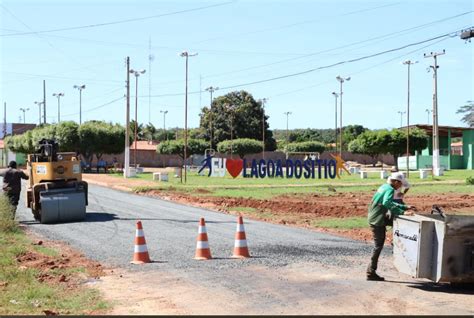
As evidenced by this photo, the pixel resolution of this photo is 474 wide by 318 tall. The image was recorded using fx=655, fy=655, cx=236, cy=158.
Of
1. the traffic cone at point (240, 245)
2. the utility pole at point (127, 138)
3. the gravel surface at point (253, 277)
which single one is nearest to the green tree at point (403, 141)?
the utility pole at point (127, 138)

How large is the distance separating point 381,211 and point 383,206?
0.36 ft

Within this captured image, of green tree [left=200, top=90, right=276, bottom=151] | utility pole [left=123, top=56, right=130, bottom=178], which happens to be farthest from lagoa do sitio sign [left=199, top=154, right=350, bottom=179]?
green tree [left=200, top=90, right=276, bottom=151]

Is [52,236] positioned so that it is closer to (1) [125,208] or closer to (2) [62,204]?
(2) [62,204]

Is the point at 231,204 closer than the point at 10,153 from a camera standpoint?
Yes

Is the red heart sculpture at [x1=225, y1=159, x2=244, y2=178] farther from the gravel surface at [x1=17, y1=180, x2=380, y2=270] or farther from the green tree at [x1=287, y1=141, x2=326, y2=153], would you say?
the green tree at [x1=287, y1=141, x2=326, y2=153]

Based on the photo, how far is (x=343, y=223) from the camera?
68.9 ft

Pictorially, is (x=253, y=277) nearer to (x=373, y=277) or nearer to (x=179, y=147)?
(x=373, y=277)

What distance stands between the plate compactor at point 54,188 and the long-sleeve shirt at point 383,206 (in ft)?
39.1

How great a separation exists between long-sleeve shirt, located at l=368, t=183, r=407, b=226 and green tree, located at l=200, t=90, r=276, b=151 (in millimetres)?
96853

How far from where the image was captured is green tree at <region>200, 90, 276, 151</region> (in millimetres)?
110375

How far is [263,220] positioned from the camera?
22516 millimetres

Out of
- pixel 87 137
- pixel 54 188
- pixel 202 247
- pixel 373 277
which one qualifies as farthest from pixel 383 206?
pixel 87 137

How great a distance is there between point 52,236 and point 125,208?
332 inches

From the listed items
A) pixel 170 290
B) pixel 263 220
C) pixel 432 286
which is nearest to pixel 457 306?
pixel 432 286
